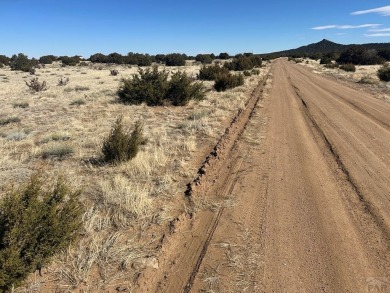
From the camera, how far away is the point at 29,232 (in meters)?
4.32

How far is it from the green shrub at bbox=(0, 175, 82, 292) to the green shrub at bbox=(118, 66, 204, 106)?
14.0 metres

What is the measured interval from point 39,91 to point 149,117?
14.6 m

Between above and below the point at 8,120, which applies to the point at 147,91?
above

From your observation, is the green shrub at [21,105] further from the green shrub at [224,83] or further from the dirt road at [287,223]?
the dirt road at [287,223]

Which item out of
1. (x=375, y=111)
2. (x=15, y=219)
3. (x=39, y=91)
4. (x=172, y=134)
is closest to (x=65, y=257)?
(x=15, y=219)

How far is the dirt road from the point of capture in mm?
4359

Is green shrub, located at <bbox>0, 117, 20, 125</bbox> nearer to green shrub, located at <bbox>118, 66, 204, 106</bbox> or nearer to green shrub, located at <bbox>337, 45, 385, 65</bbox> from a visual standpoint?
green shrub, located at <bbox>118, 66, 204, 106</bbox>

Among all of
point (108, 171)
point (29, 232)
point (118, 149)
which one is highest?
point (29, 232)

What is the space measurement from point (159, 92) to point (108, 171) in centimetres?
1102

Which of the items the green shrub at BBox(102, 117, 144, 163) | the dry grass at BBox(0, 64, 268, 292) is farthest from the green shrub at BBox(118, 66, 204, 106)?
the green shrub at BBox(102, 117, 144, 163)

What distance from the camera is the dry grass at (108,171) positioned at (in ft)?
15.1

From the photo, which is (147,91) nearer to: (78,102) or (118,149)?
(78,102)

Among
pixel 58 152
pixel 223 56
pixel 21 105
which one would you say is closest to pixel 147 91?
pixel 21 105

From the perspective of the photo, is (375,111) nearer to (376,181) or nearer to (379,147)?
(379,147)
